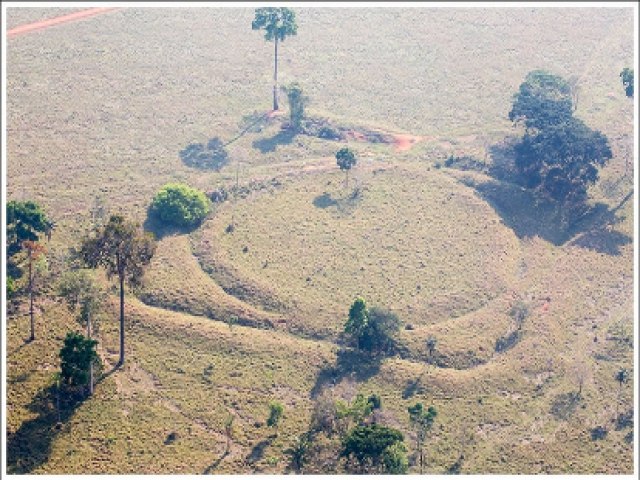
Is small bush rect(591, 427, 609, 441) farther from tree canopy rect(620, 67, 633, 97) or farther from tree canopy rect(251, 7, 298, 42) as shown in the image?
tree canopy rect(251, 7, 298, 42)

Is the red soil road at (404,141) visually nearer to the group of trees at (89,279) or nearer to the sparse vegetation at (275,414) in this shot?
the group of trees at (89,279)

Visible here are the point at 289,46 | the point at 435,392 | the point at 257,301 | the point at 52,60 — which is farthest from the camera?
the point at 289,46

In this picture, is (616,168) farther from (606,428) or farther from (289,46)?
(289,46)

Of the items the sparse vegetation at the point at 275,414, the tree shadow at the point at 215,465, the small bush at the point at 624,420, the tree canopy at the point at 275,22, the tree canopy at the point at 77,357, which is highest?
the tree canopy at the point at 275,22

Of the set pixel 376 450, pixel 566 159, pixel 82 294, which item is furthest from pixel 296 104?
pixel 376 450

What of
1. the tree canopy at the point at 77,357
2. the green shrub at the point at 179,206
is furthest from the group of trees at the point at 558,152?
the tree canopy at the point at 77,357

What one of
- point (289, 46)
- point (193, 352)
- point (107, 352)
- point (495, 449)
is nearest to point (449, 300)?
point (495, 449)
